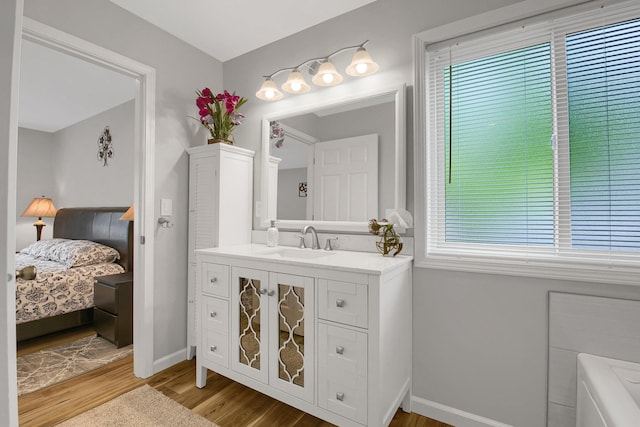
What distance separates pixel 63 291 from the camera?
278 cm

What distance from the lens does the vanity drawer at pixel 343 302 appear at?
1399 mm

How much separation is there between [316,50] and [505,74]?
1.23m

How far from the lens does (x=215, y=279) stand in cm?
193

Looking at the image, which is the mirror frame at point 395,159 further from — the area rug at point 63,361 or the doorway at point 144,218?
the area rug at point 63,361

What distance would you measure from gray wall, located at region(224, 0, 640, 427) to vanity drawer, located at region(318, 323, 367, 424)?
1.72ft

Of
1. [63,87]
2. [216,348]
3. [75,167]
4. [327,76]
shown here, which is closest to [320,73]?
[327,76]

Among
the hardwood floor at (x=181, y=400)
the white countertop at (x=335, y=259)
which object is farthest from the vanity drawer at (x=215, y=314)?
the hardwood floor at (x=181, y=400)

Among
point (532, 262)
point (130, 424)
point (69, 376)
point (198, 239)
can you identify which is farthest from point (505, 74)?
point (69, 376)

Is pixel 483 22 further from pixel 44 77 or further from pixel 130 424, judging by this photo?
pixel 44 77

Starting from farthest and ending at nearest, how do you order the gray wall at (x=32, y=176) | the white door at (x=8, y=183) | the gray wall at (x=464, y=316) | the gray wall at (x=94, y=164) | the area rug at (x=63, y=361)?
the gray wall at (x=32, y=176)
the gray wall at (x=94, y=164)
the area rug at (x=63, y=361)
the gray wall at (x=464, y=316)
the white door at (x=8, y=183)

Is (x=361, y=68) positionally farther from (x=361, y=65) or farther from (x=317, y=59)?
(x=317, y=59)

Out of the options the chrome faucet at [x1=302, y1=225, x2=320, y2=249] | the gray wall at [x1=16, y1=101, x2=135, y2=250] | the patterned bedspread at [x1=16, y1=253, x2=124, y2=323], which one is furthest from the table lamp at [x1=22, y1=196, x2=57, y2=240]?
the chrome faucet at [x1=302, y1=225, x2=320, y2=249]

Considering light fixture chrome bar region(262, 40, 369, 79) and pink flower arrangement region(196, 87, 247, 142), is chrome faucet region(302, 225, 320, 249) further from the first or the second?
light fixture chrome bar region(262, 40, 369, 79)

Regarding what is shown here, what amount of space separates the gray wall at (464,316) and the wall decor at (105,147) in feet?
11.1
